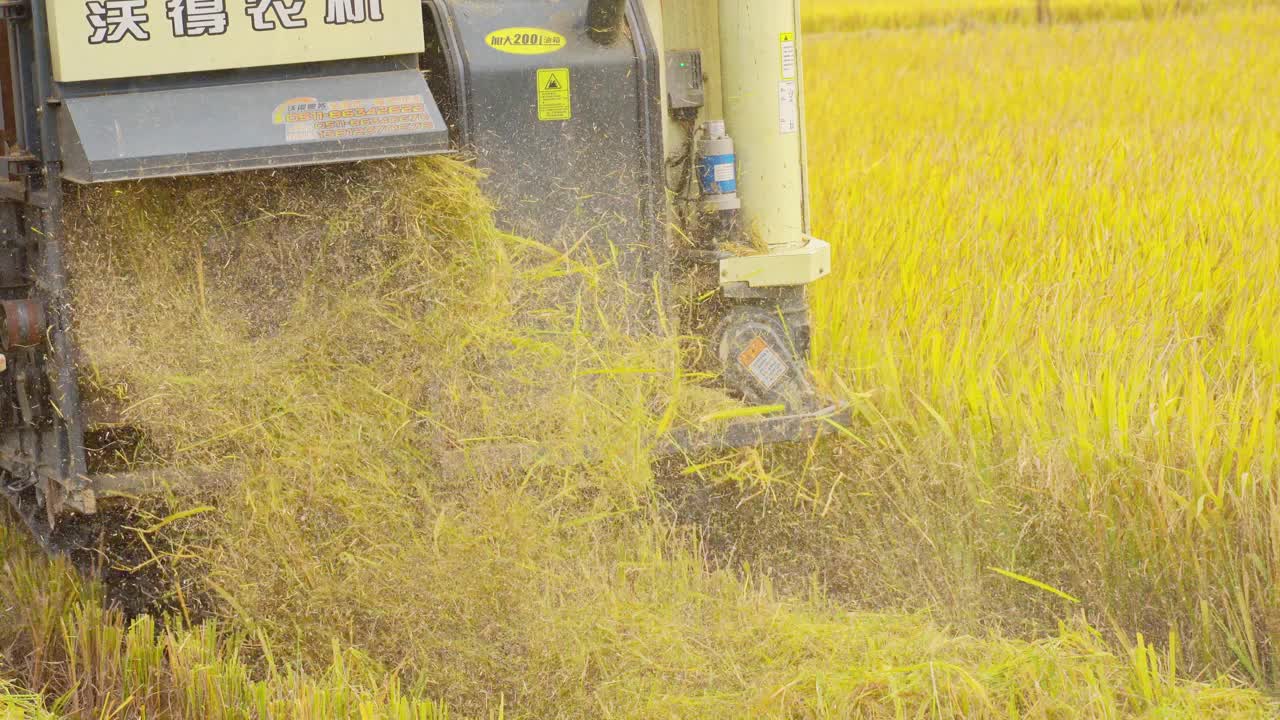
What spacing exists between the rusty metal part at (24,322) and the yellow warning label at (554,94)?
103cm

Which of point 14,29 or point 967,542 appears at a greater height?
point 14,29

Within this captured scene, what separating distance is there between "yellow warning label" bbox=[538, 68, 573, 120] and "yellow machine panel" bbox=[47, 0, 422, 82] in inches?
10.9

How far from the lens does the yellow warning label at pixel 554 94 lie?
2930mm

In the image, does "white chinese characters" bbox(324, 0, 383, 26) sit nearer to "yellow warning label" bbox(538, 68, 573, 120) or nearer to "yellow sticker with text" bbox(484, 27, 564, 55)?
"yellow sticker with text" bbox(484, 27, 564, 55)

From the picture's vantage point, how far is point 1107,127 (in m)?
6.62

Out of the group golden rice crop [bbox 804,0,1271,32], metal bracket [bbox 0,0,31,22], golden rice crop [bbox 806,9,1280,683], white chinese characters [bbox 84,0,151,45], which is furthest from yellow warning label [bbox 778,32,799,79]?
golden rice crop [bbox 804,0,1271,32]

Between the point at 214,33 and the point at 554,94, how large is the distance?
676mm

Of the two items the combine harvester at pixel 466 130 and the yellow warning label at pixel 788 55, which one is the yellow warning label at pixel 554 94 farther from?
the yellow warning label at pixel 788 55

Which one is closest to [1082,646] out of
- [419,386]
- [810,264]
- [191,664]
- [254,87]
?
[810,264]

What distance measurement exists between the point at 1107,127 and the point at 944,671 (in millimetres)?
4771

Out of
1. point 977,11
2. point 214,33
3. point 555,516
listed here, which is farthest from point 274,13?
point 977,11

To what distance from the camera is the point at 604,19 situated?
2967 mm

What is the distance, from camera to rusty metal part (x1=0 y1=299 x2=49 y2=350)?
2.71m

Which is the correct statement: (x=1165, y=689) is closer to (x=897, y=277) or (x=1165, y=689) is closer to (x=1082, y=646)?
(x=1082, y=646)
